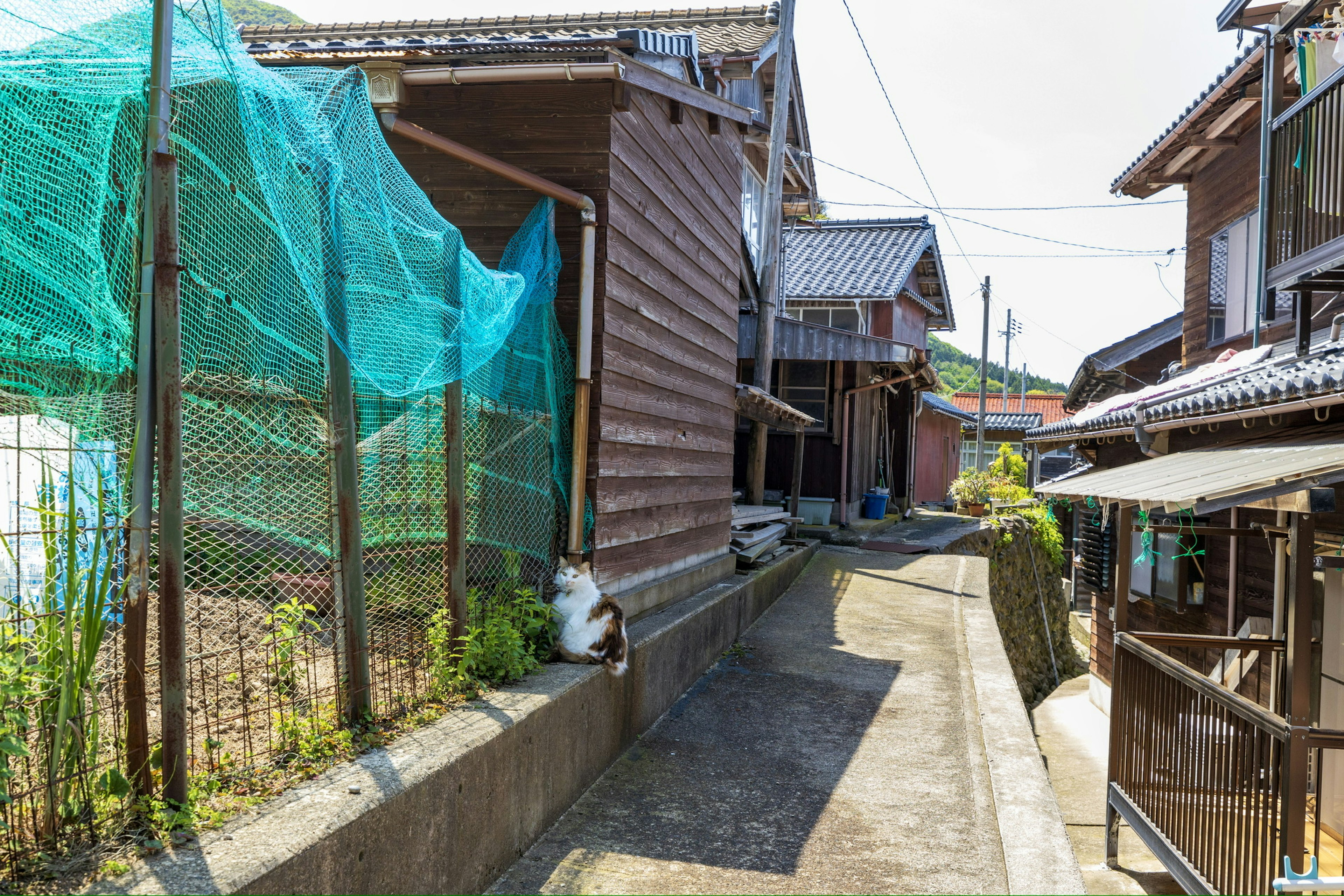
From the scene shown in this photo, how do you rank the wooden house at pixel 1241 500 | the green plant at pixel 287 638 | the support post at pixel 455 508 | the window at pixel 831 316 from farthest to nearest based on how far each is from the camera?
the window at pixel 831 316 < the support post at pixel 455 508 < the wooden house at pixel 1241 500 < the green plant at pixel 287 638

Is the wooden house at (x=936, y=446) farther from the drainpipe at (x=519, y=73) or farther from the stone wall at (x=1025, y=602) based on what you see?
the drainpipe at (x=519, y=73)

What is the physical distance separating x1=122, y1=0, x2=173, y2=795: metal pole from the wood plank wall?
3208mm

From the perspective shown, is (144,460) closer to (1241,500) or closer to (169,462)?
(169,462)

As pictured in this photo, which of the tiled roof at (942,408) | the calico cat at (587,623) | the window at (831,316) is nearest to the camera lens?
the calico cat at (587,623)

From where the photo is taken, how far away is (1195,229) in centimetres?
1088

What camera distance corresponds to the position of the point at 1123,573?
5906 millimetres

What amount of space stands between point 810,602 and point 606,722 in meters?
5.46

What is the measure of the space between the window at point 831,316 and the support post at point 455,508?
16.8 metres

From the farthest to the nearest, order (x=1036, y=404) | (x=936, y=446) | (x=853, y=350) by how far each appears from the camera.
Answer: (x=1036, y=404)
(x=936, y=446)
(x=853, y=350)

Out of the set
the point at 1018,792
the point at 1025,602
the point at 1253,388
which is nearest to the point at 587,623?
the point at 1018,792

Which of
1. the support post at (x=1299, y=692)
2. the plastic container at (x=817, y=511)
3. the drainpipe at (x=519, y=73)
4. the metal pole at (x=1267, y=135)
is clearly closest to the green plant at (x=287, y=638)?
the drainpipe at (x=519, y=73)

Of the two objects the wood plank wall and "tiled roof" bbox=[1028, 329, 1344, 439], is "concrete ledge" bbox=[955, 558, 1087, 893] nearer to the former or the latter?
"tiled roof" bbox=[1028, 329, 1344, 439]

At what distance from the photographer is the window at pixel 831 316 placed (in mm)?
20422

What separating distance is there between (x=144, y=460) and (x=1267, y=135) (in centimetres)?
786
